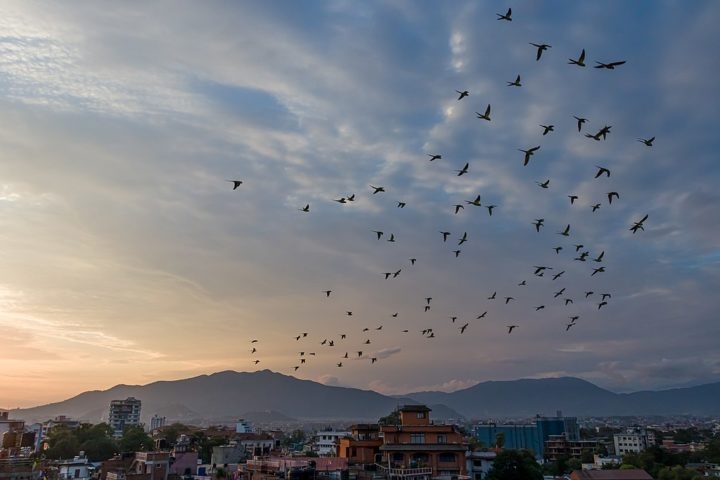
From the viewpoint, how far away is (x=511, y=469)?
5694 centimetres

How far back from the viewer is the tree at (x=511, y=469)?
2217 inches

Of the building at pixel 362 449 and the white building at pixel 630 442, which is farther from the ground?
the building at pixel 362 449

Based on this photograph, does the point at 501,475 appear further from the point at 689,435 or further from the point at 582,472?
the point at 689,435

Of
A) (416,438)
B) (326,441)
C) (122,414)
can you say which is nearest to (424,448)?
(416,438)

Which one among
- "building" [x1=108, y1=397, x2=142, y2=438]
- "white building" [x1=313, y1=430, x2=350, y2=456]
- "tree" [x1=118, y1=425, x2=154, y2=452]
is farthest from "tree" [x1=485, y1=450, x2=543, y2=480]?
"building" [x1=108, y1=397, x2=142, y2=438]

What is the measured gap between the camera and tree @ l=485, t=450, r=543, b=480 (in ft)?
185

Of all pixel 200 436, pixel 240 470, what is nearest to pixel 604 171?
pixel 240 470

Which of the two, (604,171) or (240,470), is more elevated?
(604,171)

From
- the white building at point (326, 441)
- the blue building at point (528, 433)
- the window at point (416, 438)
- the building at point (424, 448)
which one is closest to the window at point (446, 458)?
the building at point (424, 448)

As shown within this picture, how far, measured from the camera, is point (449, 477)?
1852 inches

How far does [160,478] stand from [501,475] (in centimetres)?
3591

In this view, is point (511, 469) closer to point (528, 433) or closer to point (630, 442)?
point (630, 442)

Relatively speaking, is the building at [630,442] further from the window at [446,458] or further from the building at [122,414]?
the building at [122,414]

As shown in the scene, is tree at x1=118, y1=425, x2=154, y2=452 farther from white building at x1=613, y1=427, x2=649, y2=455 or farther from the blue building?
white building at x1=613, y1=427, x2=649, y2=455
